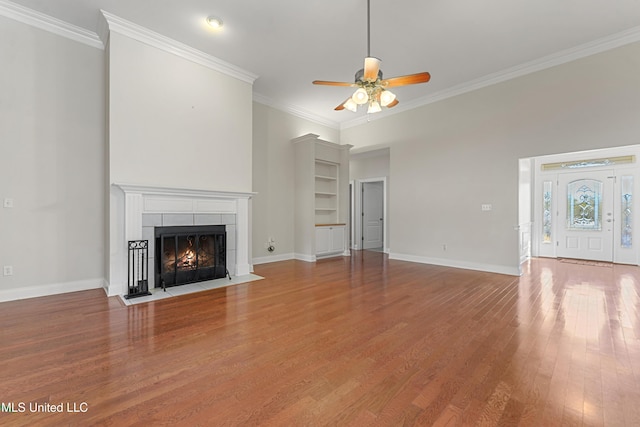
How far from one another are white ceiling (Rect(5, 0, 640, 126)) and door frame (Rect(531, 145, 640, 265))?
1916 millimetres

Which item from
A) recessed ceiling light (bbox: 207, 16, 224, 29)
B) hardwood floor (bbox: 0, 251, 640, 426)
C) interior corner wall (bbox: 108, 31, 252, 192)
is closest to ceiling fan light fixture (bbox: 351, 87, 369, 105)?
recessed ceiling light (bbox: 207, 16, 224, 29)

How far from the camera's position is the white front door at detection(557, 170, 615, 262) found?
238 inches

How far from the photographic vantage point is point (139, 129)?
3.71 metres

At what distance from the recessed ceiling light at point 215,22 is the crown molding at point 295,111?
2067 millimetres

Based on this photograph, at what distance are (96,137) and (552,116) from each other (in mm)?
6920

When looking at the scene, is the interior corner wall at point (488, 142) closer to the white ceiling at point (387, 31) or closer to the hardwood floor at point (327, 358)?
the white ceiling at point (387, 31)

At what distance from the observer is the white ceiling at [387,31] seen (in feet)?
10.8

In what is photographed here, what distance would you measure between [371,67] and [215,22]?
7.46ft

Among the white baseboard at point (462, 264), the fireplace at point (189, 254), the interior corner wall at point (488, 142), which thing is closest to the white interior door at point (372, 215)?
the interior corner wall at point (488, 142)

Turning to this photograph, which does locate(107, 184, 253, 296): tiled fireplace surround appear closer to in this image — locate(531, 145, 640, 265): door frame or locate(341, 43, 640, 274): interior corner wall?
locate(341, 43, 640, 274): interior corner wall

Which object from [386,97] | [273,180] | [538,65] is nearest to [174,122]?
[273,180]

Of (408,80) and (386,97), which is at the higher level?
(408,80)

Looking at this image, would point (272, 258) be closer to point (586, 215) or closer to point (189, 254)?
point (189, 254)

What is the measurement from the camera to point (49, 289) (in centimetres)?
351
